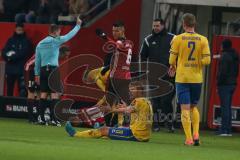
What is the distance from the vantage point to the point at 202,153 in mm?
15039

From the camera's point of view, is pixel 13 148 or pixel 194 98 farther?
pixel 194 98

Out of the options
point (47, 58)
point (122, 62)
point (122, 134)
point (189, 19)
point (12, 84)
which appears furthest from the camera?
point (12, 84)

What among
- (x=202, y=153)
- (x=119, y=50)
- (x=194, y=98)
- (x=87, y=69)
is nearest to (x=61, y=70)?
(x=87, y=69)

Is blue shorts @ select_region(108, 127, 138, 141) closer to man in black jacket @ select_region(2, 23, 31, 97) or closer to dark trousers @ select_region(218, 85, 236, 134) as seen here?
dark trousers @ select_region(218, 85, 236, 134)

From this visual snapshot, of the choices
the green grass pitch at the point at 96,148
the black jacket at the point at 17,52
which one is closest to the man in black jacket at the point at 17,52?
the black jacket at the point at 17,52

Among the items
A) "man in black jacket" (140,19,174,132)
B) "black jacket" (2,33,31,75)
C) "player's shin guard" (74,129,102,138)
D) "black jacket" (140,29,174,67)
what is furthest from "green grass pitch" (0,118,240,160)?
"black jacket" (2,33,31,75)

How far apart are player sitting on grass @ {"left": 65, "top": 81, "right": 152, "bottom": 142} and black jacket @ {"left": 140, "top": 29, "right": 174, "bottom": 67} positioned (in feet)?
14.8

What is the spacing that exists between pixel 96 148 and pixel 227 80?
7643 mm

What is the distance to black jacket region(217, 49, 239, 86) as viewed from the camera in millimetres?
21953

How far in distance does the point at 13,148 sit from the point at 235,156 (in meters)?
3.42

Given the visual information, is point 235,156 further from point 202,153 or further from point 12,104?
point 12,104

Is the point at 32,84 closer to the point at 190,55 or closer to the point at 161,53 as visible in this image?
the point at 161,53

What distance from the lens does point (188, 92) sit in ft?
56.4

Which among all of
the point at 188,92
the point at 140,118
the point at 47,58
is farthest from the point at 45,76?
the point at 188,92
